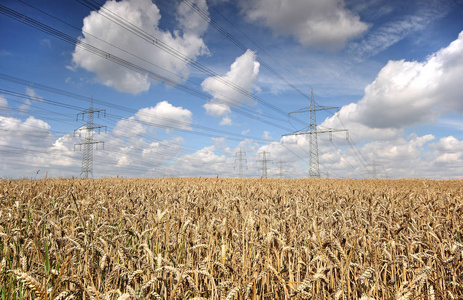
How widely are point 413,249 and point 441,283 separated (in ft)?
1.97

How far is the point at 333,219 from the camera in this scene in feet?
14.8

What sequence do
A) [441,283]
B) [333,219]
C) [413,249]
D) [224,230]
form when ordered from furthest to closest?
[333,219]
[413,249]
[224,230]
[441,283]

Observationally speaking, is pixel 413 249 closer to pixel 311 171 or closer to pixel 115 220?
pixel 115 220

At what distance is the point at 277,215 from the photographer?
195 inches

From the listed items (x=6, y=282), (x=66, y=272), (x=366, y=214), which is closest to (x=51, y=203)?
(x=6, y=282)

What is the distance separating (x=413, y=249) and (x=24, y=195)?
9.11 metres

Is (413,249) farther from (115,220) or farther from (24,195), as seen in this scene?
(24,195)

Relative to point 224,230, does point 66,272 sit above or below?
below

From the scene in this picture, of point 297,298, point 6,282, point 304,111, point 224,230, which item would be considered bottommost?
point 6,282

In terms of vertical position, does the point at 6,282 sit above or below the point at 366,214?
below

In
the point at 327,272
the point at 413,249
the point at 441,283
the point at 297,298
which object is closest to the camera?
the point at 297,298

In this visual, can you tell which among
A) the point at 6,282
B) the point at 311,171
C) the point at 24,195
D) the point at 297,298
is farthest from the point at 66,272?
the point at 311,171

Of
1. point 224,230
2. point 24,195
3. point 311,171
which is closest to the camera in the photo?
point 224,230

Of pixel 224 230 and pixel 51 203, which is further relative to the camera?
pixel 51 203
